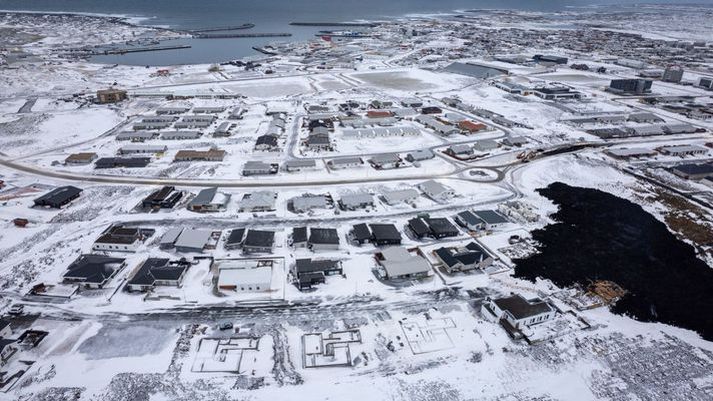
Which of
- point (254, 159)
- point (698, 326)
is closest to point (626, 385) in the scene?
point (698, 326)

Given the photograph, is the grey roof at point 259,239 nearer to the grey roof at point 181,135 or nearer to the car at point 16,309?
the car at point 16,309

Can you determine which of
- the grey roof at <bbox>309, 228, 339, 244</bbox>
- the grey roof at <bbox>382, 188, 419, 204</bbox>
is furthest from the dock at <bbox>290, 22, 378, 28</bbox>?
the grey roof at <bbox>309, 228, 339, 244</bbox>

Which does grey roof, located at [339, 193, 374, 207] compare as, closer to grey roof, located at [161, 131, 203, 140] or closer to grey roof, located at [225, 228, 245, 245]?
grey roof, located at [225, 228, 245, 245]

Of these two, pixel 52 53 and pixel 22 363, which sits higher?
pixel 52 53

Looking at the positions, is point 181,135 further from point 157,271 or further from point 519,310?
point 519,310

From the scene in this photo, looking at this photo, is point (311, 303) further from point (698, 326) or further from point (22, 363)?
point (698, 326)

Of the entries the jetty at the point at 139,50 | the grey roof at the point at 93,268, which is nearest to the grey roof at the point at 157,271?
the grey roof at the point at 93,268
